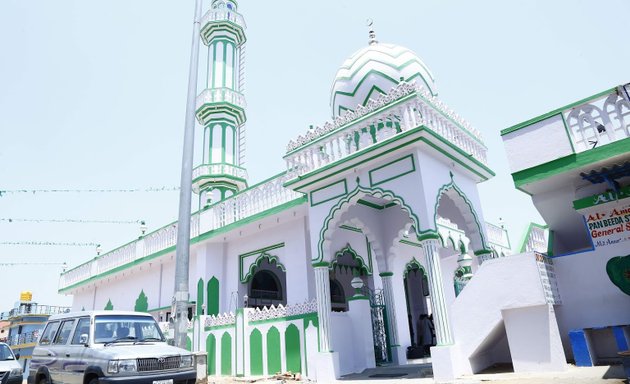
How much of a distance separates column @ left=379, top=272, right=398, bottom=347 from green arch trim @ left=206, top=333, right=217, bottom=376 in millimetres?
4662

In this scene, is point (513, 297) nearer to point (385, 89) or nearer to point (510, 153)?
point (510, 153)

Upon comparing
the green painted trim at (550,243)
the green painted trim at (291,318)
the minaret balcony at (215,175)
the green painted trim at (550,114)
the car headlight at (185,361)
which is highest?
the minaret balcony at (215,175)

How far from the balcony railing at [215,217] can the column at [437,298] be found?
4.06 m

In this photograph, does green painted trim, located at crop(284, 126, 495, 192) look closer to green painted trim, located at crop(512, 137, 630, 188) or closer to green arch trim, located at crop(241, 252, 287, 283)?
green painted trim, located at crop(512, 137, 630, 188)

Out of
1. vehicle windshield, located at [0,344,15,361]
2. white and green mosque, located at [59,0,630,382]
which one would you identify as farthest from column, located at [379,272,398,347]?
vehicle windshield, located at [0,344,15,361]

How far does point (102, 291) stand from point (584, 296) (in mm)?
19920

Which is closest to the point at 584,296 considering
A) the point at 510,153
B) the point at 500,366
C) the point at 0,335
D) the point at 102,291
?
the point at 500,366

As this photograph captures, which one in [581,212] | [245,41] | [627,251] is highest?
[245,41]

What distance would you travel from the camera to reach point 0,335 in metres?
46.4

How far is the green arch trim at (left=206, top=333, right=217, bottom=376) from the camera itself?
1148 cm

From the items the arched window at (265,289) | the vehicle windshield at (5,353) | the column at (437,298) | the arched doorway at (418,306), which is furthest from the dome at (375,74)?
the vehicle windshield at (5,353)

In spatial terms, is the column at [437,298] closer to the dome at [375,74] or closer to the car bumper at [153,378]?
the car bumper at [153,378]

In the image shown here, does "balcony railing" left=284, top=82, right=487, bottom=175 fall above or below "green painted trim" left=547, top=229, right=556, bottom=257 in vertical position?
above

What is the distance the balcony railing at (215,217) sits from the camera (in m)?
12.0
